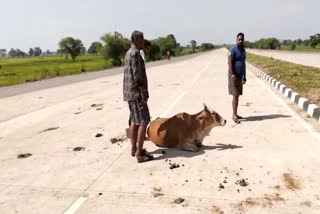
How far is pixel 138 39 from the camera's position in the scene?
5742 mm

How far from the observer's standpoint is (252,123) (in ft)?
28.8

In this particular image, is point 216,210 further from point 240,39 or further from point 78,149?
point 240,39

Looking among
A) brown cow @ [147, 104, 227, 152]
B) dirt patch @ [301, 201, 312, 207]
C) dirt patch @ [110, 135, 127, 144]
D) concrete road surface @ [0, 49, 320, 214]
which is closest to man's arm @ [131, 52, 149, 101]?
brown cow @ [147, 104, 227, 152]

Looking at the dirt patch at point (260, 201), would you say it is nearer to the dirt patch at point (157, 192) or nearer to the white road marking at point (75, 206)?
the dirt patch at point (157, 192)

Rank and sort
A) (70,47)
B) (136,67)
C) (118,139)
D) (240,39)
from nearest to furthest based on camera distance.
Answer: (136,67) < (118,139) < (240,39) < (70,47)

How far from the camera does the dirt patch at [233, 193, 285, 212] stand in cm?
433

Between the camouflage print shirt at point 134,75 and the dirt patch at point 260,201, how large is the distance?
7.21ft

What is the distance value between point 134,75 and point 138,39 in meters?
0.50

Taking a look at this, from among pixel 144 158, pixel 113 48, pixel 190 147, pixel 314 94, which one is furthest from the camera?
pixel 113 48

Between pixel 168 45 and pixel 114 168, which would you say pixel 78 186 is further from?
pixel 168 45

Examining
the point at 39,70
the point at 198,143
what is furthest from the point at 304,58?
the point at 198,143

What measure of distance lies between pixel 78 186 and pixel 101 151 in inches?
68.1

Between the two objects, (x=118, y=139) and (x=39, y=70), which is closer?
(x=118, y=139)

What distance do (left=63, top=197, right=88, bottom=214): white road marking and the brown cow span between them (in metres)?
2.19
